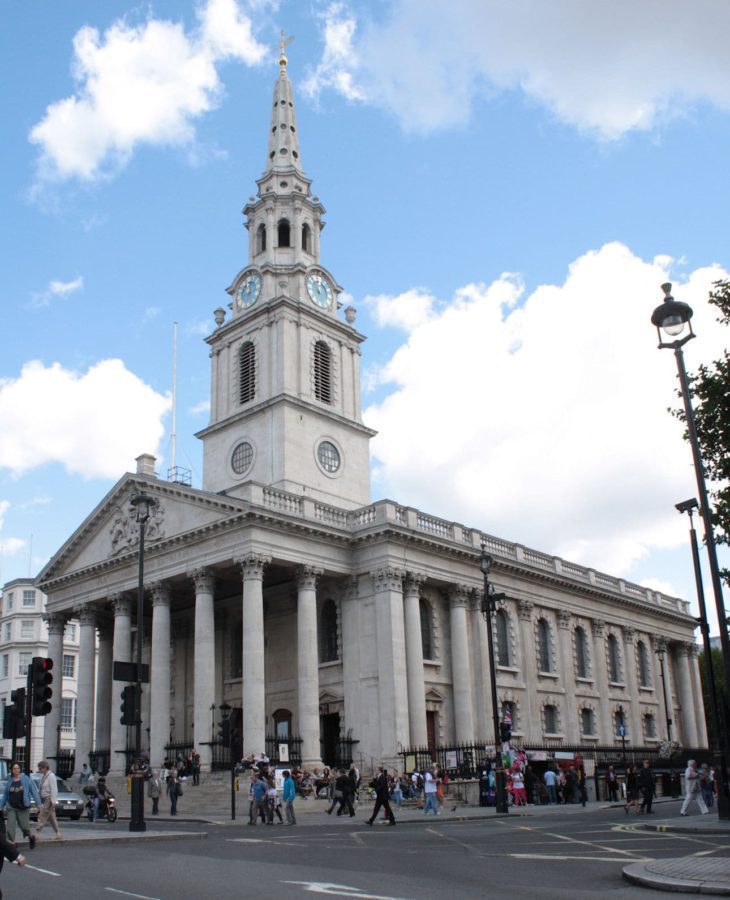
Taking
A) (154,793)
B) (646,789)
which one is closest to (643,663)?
(646,789)

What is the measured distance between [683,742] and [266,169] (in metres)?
46.3

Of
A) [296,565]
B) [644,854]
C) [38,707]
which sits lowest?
[644,854]

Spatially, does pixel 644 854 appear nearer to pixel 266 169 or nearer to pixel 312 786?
pixel 312 786

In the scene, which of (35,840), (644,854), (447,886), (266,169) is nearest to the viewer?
(447,886)

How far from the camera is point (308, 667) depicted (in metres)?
41.2

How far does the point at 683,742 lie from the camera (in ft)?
213

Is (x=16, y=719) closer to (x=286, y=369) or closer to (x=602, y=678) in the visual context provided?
(x=286, y=369)

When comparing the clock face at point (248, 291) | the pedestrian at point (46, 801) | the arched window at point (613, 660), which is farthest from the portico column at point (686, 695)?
the pedestrian at point (46, 801)

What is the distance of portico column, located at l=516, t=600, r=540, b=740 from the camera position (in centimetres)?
5003

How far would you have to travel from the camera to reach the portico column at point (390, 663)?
1631 inches

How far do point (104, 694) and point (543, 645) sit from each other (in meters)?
24.0

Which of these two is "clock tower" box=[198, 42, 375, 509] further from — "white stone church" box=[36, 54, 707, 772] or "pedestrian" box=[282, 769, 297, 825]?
"pedestrian" box=[282, 769, 297, 825]

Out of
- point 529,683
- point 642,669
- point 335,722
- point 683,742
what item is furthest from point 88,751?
point 683,742

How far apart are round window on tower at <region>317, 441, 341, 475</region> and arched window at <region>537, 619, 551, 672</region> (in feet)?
46.7
